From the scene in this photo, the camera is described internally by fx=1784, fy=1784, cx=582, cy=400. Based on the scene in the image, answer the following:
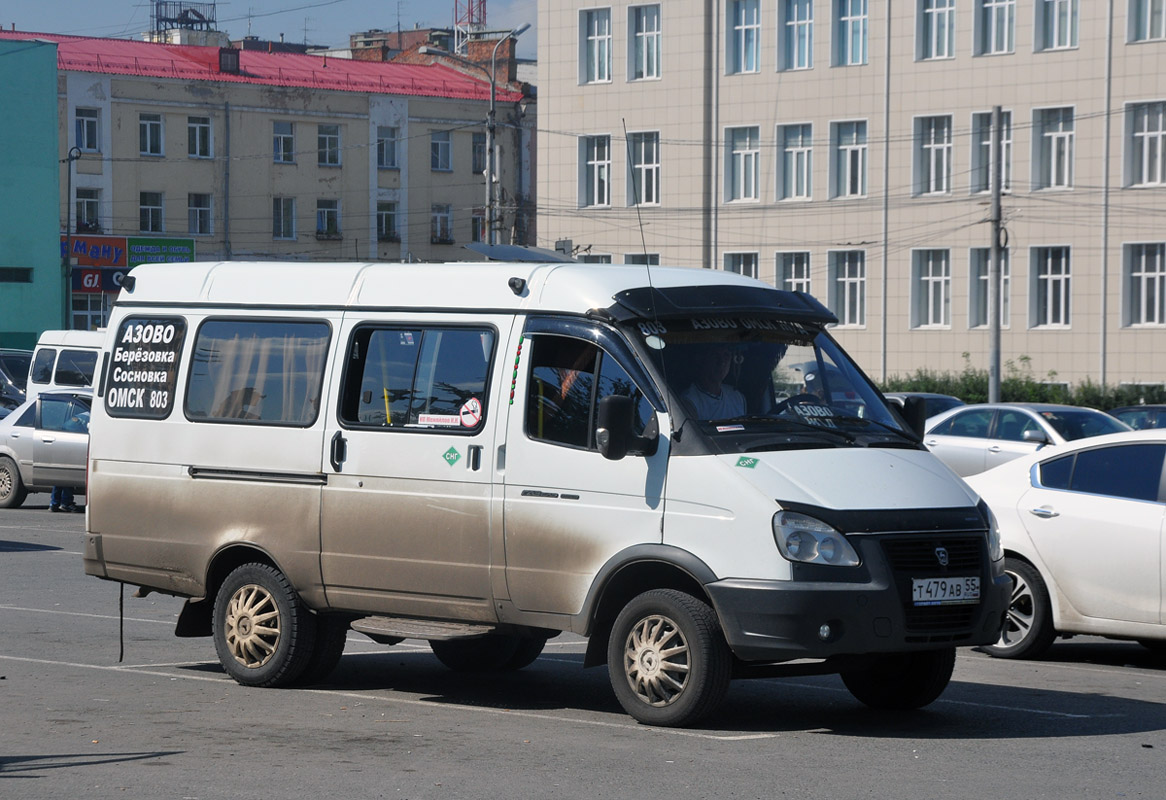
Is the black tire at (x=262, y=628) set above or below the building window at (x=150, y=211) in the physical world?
below

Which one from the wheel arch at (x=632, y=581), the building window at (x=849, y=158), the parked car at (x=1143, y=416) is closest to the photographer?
the wheel arch at (x=632, y=581)

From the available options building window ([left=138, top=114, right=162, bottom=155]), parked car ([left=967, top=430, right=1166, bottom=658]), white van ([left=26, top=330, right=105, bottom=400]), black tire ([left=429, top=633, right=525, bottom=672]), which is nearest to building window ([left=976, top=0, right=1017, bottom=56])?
white van ([left=26, top=330, right=105, bottom=400])

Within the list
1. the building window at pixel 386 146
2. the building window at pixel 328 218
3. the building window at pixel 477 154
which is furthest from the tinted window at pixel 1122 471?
the building window at pixel 477 154

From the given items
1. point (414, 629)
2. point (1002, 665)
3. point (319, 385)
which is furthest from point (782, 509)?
point (1002, 665)

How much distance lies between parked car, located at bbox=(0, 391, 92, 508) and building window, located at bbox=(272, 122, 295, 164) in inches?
1865

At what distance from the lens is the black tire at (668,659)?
27.4ft

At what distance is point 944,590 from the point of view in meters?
8.38

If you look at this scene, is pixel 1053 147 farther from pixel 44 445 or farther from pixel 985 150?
pixel 44 445

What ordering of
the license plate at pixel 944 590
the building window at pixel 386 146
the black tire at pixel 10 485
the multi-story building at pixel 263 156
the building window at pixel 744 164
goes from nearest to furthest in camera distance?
the license plate at pixel 944 590 → the black tire at pixel 10 485 → the building window at pixel 744 164 → the multi-story building at pixel 263 156 → the building window at pixel 386 146

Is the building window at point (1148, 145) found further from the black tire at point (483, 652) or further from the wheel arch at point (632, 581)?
the wheel arch at point (632, 581)

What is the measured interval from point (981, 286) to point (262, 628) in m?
41.3

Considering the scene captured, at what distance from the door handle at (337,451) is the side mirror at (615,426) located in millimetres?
1681

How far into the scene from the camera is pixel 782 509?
26.7 ft

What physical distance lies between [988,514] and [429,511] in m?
2.84
